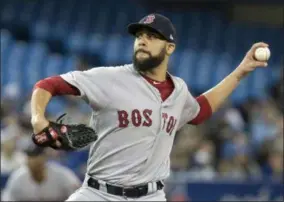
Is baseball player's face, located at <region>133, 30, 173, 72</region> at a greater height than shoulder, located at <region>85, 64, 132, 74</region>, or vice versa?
baseball player's face, located at <region>133, 30, 173, 72</region>

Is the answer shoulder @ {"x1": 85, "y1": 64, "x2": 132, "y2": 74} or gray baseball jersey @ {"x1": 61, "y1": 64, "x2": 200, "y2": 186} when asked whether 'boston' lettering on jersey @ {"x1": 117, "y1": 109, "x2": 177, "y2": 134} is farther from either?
shoulder @ {"x1": 85, "y1": 64, "x2": 132, "y2": 74}

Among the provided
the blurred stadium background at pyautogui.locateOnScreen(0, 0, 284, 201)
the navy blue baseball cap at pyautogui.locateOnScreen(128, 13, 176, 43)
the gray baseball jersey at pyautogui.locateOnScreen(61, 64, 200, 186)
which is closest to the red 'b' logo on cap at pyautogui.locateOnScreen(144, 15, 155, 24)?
the navy blue baseball cap at pyautogui.locateOnScreen(128, 13, 176, 43)

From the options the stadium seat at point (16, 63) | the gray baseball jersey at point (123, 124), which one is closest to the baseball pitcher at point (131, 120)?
the gray baseball jersey at point (123, 124)

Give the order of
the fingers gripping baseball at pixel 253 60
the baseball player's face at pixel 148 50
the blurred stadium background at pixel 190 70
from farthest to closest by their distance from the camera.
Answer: the blurred stadium background at pixel 190 70
the fingers gripping baseball at pixel 253 60
the baseball player's face at pixel 148 50

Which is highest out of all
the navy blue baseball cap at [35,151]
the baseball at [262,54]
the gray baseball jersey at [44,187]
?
the baseball at [262,54]

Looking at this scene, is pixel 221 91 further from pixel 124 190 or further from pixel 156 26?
pixel 124 190

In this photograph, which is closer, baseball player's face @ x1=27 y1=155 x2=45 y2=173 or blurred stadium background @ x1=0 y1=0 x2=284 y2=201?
baseball player's face @ x1=27 y1=155 x2=45 y2=173

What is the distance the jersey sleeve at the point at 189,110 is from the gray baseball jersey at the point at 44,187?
1.93 metres

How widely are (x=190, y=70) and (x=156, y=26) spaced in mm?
10859

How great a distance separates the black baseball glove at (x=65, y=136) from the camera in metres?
4.49

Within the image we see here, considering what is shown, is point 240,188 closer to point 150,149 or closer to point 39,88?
point 150,149

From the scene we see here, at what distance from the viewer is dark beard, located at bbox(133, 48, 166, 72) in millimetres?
5105

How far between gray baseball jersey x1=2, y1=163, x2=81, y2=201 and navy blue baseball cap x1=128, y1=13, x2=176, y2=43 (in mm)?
2301

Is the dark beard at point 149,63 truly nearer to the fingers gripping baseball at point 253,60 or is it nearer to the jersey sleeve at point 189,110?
the jersey sleeve at point 189,110
